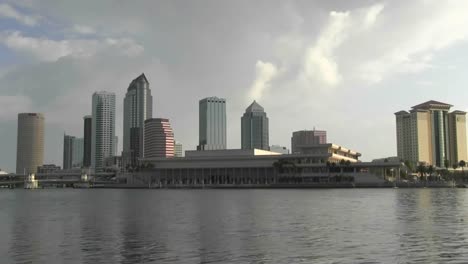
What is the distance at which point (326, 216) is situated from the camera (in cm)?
6338

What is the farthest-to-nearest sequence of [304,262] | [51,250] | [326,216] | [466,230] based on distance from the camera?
[326,216] → [466,230] → [51,250] → [304,262]

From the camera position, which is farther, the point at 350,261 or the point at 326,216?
the point at 326,216

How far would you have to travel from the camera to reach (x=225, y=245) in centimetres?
3925

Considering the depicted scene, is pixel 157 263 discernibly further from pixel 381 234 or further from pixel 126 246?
pixel 381 234

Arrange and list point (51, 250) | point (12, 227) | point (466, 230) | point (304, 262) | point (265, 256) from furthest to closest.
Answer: point (12, 227), point (466, 230), point (51, 250), point (265, 256), point (304, 262)

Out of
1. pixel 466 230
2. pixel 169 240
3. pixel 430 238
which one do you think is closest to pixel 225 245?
pixel 169 240

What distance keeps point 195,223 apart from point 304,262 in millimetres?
26005

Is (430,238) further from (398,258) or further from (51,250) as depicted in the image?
(51,250)

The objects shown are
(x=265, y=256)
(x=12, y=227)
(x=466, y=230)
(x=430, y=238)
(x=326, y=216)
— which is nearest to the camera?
(x=265, y=256)

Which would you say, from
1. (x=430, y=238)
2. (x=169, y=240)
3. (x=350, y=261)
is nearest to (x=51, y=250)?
(x=169, y=240)

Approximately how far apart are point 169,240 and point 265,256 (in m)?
10.7

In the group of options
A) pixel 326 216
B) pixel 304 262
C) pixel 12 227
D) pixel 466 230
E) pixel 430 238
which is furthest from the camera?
pixel 326 216

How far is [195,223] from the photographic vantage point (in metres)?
56.8

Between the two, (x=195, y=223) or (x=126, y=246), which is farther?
(x=195, y=223)
